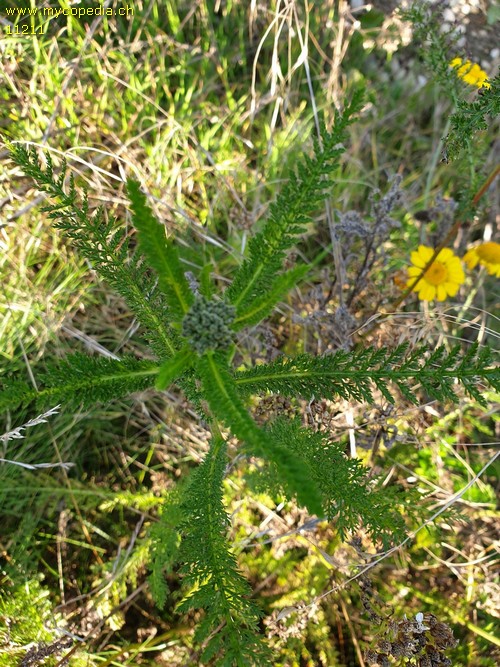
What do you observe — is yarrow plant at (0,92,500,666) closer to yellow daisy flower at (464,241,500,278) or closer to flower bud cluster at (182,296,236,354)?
flower bud cluster at (182,296,236,354)

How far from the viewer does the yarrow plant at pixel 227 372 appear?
938 millimetres

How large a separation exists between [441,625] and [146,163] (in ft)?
6.64

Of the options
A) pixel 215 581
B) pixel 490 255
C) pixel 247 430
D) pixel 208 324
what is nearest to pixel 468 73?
pixel 490 255

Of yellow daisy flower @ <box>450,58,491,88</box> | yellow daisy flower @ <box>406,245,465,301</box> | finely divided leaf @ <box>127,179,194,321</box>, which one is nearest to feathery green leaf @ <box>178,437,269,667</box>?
finely divided leaf @ <box>127,179,194,321</box>

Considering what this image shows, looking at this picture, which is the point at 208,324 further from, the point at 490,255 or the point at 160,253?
the point at 490,255

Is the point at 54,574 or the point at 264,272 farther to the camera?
the point at 54,574

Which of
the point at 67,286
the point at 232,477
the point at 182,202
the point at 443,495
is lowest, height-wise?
the point at 232,477

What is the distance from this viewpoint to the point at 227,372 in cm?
103

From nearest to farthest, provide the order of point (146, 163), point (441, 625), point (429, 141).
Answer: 1. point (441, 625)
2. point (146, 163)
3. point (429, 141)

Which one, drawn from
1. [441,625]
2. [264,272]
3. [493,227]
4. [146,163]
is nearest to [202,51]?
[146,163]

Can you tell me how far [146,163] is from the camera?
7.40 feet

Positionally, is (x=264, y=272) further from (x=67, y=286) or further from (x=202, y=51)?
(x=202, y=51)

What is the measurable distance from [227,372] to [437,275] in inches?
47.6

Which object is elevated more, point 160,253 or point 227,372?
point 160,253
